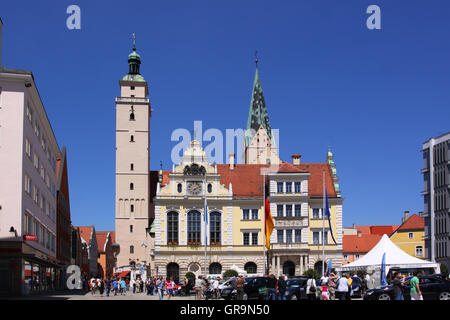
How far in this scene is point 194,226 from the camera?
245ft

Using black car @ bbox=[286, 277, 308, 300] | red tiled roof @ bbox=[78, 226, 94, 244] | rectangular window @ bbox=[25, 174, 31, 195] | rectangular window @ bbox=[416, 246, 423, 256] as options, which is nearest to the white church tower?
red tiled roof @ bbox=[78, 226, 94, 244]

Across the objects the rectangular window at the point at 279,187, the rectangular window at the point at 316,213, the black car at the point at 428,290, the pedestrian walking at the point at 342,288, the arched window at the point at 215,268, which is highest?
the rectangular window at the point at 279,187

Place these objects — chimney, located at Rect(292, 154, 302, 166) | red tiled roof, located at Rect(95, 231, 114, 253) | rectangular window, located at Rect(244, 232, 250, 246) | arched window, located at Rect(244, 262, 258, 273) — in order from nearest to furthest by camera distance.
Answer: arched window, located at Rect(244, 262, 258, 273), rectangular window, located at Rect(244, 232, 250, 246), chimney, located at Rect(292, 154, 302, 166), red tiled roof, located at Rect(95, 231, 114, 253)

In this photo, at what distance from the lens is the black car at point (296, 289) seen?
36.6m

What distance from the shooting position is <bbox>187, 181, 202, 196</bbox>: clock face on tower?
74.9m

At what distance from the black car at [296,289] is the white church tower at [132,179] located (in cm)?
5548

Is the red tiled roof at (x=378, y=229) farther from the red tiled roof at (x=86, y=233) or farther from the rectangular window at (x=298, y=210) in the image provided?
the rectangular window at (x=298, y=210)

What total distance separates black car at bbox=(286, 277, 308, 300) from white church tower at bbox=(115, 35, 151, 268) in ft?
182

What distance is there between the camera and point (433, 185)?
90.2 meters

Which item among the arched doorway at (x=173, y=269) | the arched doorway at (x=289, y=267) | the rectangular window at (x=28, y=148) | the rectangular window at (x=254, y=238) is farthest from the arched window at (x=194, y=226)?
the rectangular window at (x=28, y=148)

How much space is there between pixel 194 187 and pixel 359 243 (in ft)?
184

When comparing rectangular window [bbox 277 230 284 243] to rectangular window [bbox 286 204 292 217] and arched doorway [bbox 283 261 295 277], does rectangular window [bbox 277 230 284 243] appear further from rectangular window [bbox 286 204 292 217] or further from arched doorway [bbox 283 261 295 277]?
arched doorway [bbox 283 261 295 277]
